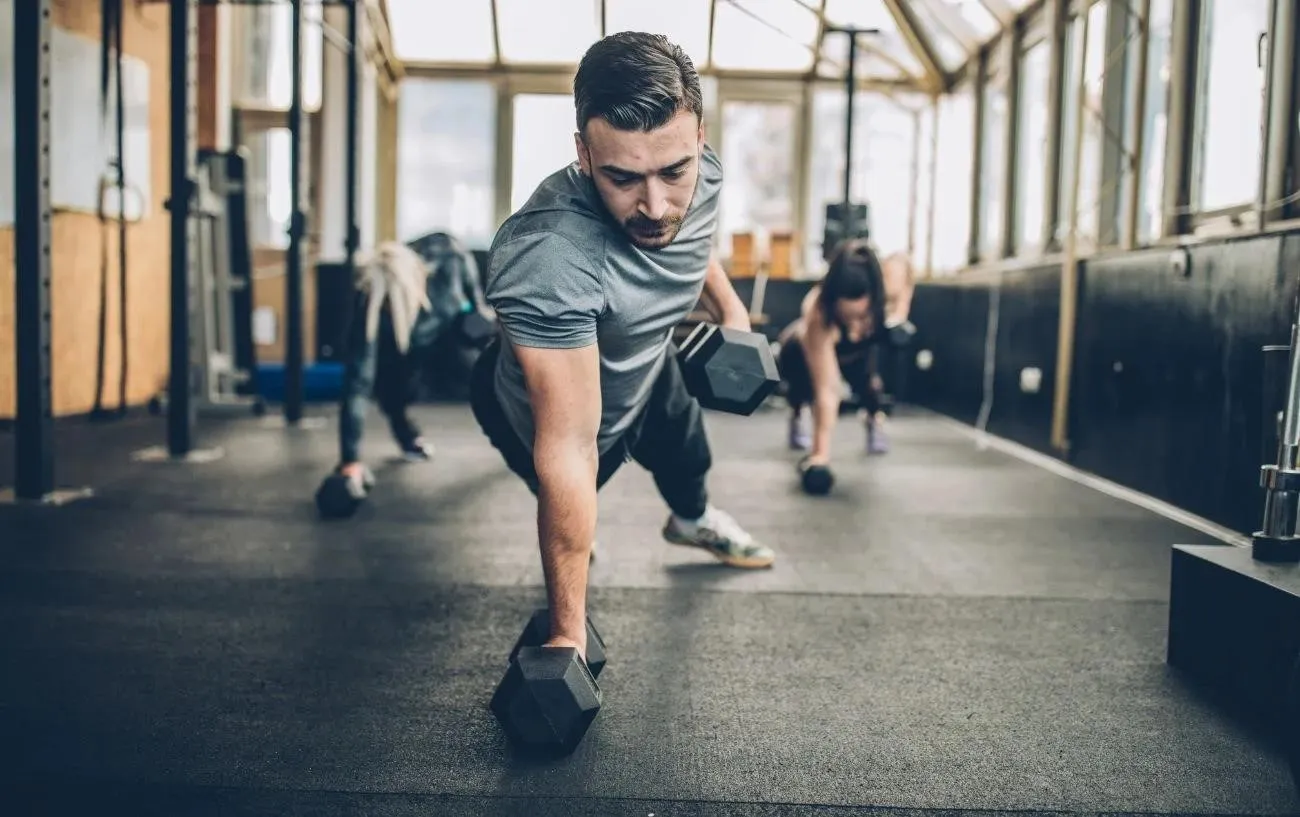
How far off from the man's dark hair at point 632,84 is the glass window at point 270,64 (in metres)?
7.41

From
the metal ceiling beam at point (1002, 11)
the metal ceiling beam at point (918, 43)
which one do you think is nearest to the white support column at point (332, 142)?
the metal ceiling beam at point (918, 43)

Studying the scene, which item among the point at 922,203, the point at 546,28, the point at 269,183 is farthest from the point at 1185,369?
the point at 269,183

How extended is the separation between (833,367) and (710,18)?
4932 millimetres

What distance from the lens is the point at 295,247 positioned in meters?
5.53

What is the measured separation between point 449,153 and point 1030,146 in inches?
174

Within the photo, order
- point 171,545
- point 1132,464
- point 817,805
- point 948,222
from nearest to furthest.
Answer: point 817,805, point 171,545, point 1132,464, point 948,222

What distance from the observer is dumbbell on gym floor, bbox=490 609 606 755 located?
1.56 metres

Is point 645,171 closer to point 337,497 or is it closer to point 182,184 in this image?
point 337,497

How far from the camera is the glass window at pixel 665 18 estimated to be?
8.41 metres

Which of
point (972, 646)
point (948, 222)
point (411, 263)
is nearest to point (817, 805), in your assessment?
point (972, 646)

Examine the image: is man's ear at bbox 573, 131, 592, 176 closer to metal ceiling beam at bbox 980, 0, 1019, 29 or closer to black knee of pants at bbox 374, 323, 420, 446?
black knee of pants at bbox 374, 323, 420, 446

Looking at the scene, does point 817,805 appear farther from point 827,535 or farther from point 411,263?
point 411,263

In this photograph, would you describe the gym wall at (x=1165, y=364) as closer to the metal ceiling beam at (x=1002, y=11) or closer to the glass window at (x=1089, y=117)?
the glass window at (x=1089, y=117)

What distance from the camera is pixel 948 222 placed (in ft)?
26.5
